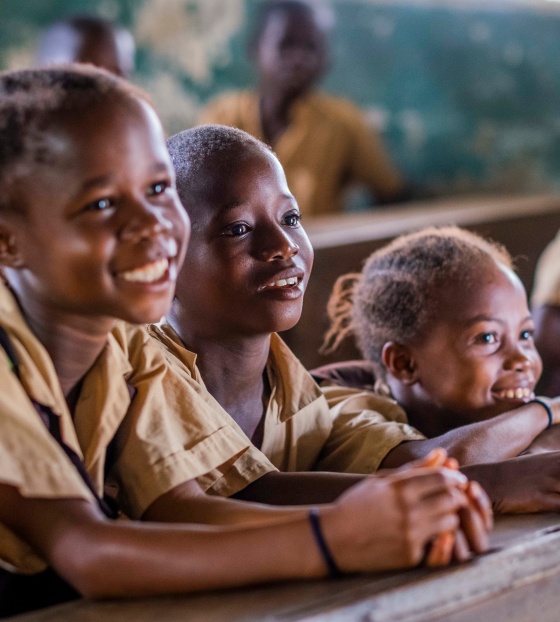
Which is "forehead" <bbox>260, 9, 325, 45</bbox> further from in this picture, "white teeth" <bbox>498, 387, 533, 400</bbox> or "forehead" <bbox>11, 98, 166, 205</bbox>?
"forehead" <bbox>11, 98, 166, 205</bbox>

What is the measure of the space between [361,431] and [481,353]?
0.71 feet

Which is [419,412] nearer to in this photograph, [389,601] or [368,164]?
[389,601]

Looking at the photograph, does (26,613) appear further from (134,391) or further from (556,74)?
(556,74)

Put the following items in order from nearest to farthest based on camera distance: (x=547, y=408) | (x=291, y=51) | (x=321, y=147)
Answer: (x=547, y=408), (x=321, y=147), (x=291, y=51)

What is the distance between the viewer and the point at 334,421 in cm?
128

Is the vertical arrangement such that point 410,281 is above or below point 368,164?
below

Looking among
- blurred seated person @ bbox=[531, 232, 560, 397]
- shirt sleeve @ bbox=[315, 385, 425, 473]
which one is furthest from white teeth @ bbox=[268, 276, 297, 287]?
blurred seated person @ bbox=[531, 232, 560, 397]

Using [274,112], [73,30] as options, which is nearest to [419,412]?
[73,30]

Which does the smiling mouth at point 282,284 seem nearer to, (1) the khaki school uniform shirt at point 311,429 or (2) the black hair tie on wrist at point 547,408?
(1) the khaki school uniform shirt at point 311,429

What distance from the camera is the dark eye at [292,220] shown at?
1140mm

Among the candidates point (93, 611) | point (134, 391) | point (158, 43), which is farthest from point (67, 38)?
point (93, 611)

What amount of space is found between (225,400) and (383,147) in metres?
2.81

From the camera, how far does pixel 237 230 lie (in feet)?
3.65

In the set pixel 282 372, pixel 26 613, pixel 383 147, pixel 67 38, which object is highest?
pixel 67 38
